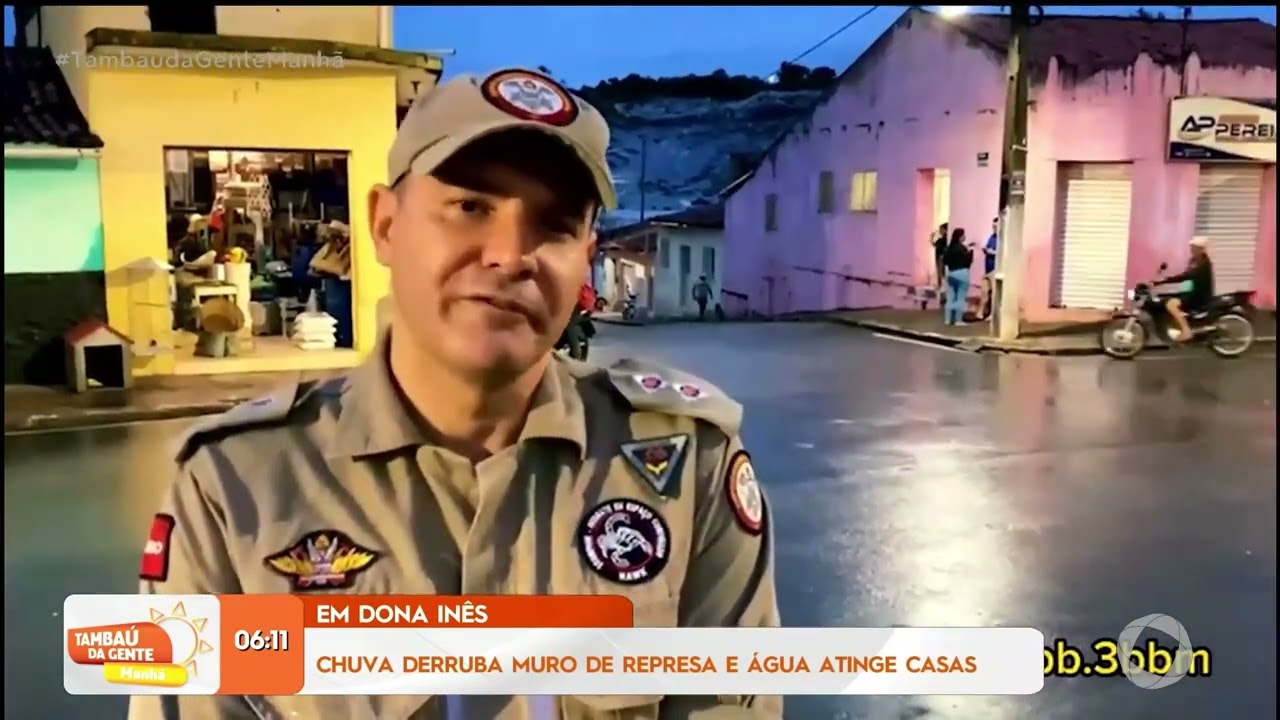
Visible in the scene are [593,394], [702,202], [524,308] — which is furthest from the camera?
[702,202]

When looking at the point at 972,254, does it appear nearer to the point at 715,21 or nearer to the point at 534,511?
the point at 715,21

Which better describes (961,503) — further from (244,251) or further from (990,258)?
(244,251)

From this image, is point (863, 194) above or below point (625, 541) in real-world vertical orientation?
above

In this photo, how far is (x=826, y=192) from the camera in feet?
5.90

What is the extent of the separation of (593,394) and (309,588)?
18.5 inches

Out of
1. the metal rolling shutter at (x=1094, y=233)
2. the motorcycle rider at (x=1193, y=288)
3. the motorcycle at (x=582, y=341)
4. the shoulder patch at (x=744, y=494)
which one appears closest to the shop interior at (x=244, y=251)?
the motorcycle at (x=582, y=341)

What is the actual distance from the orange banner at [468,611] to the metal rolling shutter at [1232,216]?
1.04m

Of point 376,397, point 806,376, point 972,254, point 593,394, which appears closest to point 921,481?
point 806,376

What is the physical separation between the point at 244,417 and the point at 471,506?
33 centimetres

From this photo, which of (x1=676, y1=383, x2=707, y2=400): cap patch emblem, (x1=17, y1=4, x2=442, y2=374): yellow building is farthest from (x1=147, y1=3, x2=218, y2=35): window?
(x1=676, y1=383, x2=707, y2=400): cap patch emblem

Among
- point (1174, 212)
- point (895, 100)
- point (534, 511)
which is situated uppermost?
point (895, 100)

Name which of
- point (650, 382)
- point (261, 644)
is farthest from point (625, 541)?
point (261, 644)

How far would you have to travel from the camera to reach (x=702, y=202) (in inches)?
68.8

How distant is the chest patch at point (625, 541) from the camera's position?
5.14 ft
